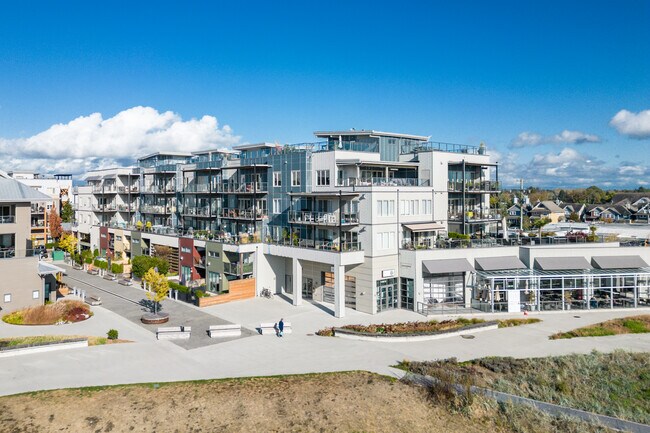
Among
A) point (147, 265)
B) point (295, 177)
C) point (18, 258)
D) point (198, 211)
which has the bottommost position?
point (147, 265)

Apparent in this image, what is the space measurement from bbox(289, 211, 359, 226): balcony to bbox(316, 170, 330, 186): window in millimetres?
2905

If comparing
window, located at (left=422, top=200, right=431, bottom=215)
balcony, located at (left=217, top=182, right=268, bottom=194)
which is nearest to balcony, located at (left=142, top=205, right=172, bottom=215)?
balcony, located at (left=217, top=182, right=268, bottom=194)

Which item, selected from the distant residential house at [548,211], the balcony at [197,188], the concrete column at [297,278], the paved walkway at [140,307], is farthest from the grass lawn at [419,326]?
the distant residential house at [548,211]

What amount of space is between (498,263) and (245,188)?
22.2 metres

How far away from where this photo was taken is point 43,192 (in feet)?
255

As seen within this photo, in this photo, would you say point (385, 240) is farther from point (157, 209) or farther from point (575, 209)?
point (575, 209)

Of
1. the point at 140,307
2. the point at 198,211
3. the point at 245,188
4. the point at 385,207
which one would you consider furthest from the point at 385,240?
the point at 198,211

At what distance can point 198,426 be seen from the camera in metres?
17.1

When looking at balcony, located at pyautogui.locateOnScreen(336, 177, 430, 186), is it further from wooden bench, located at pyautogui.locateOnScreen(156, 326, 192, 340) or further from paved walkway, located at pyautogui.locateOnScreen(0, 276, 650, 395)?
wooden bench, located at pyautogui.locateOnScreen(156, 326, 192, 340)

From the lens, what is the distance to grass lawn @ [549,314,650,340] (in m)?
28.5

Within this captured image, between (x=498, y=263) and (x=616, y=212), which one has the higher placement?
(x=616, y=212)

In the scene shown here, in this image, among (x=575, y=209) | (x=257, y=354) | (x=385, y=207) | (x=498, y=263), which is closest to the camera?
(x=257, y=354)

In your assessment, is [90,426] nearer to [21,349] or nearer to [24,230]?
[21,349]

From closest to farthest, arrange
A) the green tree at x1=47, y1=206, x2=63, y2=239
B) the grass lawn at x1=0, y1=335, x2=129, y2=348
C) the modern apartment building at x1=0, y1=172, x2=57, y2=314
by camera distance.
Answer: the grass lawn at x1=0, y1=335, x2=129, y2=348
the modern apartment building at x1=0, y1=172, x2=57, y2=314
the green tree at x1=47, y1=206, x2=63, y2=239
